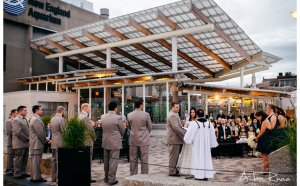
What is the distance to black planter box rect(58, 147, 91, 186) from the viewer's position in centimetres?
657

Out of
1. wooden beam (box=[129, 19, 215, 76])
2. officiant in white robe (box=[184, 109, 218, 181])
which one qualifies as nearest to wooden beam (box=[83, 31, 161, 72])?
wooden beam (box=[129, 19, 215, 76])

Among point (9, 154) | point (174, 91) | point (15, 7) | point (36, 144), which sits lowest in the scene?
point (9, 154)

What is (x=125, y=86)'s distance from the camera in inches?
901

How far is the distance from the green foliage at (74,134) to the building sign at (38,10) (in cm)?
2396

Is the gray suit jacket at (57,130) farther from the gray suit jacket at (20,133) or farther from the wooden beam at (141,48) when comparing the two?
the wooden beam at (141,48)

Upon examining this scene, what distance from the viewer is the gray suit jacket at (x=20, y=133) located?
27.0 ft

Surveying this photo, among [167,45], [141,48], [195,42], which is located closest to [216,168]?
[195,42]

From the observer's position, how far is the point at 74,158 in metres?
6.62

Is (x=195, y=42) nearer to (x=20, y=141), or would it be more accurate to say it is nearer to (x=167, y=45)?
(x=167, y=45)

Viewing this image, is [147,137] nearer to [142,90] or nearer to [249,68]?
[142,90]

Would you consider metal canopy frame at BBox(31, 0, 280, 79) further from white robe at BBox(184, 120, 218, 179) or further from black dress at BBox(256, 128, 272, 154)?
white robe at BBox(184, 120, 218, 179)

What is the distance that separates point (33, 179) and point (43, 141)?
2.93ft

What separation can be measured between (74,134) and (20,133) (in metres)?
2.12

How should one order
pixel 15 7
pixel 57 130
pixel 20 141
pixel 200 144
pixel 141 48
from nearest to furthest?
pixel 200 144 → pixel 57 130 → pixel 20 141 → pixel 141 48 → pixel 15 7
